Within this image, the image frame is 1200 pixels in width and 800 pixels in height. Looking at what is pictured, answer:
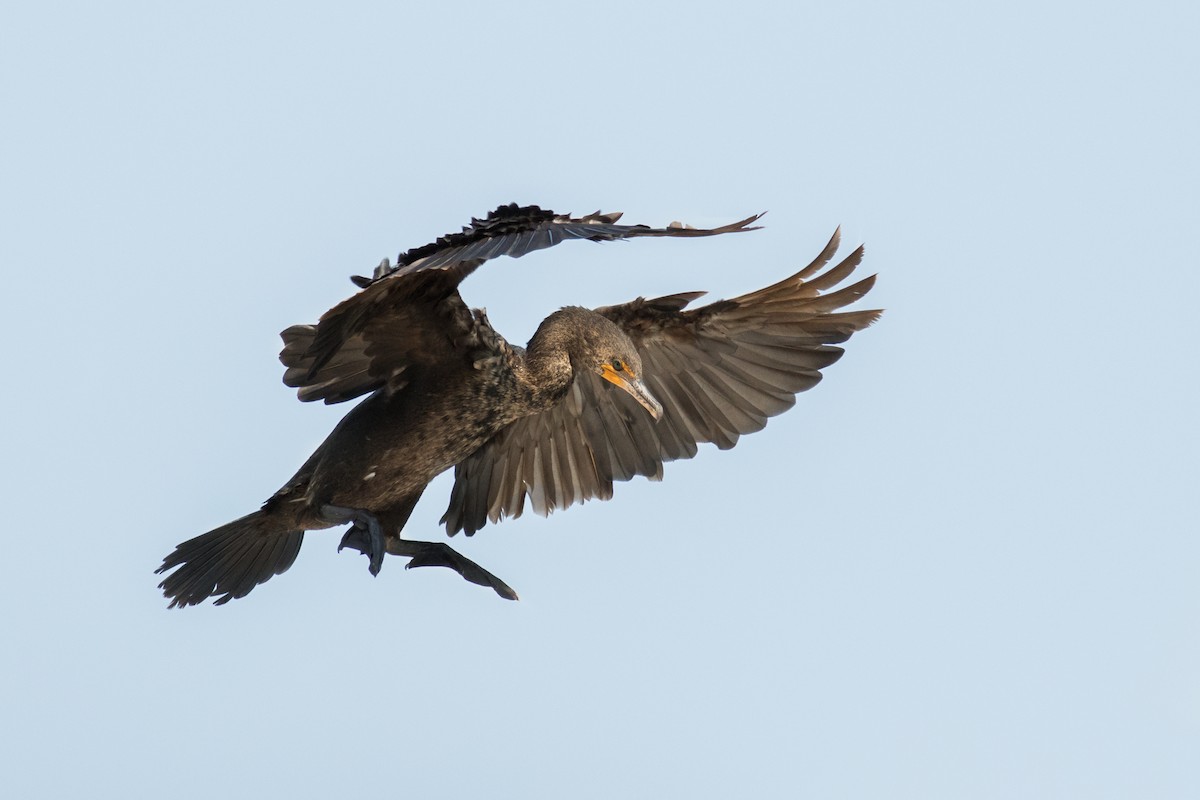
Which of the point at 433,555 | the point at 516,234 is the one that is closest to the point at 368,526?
the point at 433,555

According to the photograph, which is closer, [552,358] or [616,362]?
[552,358]

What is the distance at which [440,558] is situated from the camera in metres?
8.95

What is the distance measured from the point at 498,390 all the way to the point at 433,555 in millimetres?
1171

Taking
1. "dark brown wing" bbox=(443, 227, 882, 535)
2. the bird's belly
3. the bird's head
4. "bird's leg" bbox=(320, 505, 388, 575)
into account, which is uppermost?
"dark brown wing" bbox=(443, 227, 882, 535)

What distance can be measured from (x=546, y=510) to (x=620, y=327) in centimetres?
127

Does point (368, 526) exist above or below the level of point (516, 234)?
below

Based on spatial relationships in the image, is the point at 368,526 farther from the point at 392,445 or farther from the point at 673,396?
the point at 673,396

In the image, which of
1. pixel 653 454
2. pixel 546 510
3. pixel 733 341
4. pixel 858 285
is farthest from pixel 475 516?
pixel 858 285

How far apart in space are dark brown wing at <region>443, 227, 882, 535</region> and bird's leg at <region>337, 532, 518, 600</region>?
0.67m

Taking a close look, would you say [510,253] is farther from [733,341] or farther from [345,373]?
[733,341]

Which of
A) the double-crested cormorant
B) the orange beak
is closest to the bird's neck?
the double-crested cormorant

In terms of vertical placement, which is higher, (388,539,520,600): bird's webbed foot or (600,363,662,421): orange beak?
(600,363,662,421): orange beak

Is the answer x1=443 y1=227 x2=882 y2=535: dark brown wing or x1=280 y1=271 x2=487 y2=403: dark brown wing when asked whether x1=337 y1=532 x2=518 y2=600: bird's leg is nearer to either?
x1=443 y1=227 x2=882 y2=535: dark brown wing

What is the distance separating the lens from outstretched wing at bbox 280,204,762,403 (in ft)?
23.6
